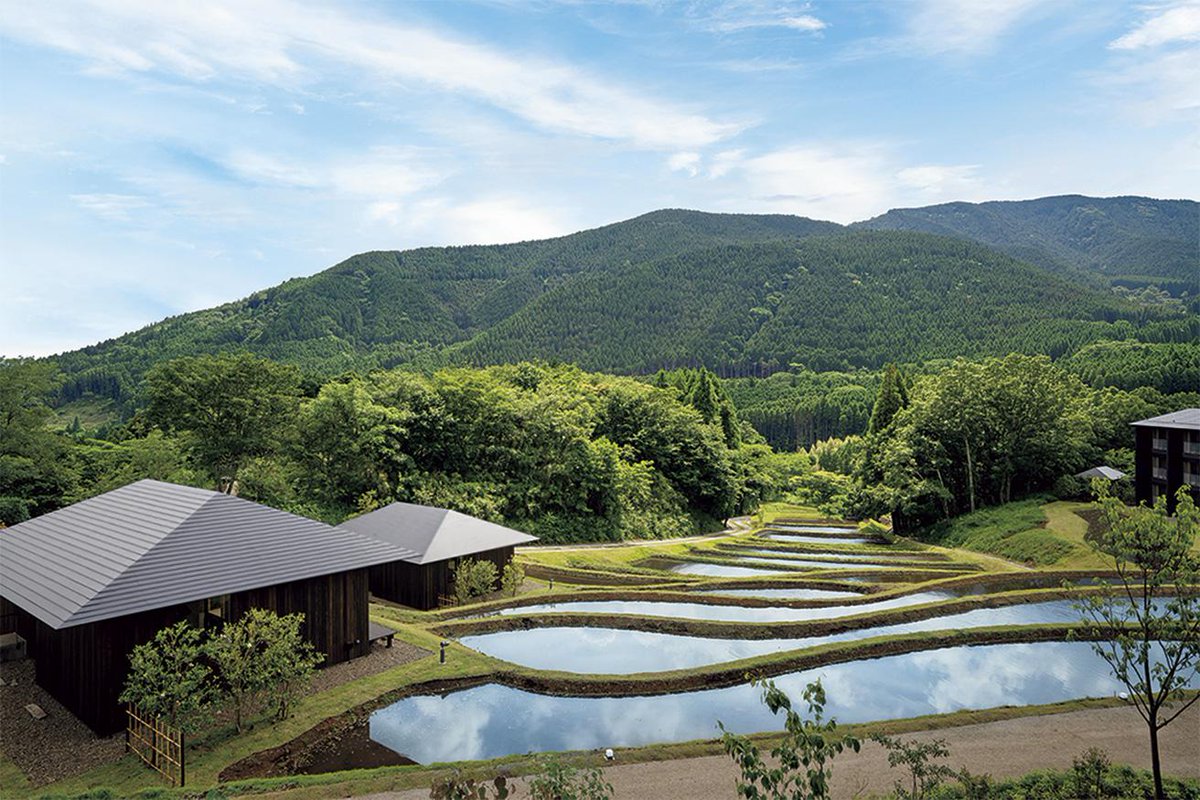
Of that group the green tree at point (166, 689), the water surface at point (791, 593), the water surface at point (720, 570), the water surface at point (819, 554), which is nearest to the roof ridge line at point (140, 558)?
the green tree at point (166, 689)

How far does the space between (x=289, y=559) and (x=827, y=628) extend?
13638 mm

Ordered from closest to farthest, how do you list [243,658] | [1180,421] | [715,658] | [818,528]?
[243,658] → [715,658] → [1180,421] → [818,528]

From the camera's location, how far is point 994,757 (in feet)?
35.9

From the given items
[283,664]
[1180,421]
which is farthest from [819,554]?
[283,664]

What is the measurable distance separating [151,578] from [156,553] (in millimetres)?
701

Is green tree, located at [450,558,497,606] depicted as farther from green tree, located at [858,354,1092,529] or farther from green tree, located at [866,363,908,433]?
green tree, located at [866,363,908,433]

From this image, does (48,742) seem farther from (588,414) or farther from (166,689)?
(588,414)

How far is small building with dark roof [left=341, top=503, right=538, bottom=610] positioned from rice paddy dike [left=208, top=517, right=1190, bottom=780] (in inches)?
47.4

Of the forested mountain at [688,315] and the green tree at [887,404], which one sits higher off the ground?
the forested mountain at [688,315]

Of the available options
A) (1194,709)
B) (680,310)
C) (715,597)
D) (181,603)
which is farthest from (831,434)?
(181,603)

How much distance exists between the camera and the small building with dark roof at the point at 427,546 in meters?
21.7

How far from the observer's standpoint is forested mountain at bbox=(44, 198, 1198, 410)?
114062 millimetres

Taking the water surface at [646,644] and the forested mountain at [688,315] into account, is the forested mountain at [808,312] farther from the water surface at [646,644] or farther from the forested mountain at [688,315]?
the water surface at [646,644]

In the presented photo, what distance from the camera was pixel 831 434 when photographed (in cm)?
9675
